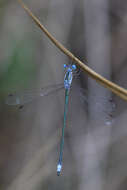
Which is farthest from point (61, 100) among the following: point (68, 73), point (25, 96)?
point (68, 73)

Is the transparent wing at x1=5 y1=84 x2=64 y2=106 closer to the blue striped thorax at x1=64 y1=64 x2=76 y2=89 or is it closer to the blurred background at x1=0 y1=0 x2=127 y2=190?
the blue striped thorax at x1=64 y1=64 x2=76 y2=89

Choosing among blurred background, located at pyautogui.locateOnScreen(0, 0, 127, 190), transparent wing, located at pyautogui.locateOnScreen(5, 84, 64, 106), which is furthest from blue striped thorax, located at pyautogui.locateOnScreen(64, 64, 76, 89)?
blurred background, located at pyautogui.locateOnScreen(0, 0, 127, 190)

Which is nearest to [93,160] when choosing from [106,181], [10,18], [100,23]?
[106,181]

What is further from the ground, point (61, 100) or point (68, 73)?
point (68, 73)

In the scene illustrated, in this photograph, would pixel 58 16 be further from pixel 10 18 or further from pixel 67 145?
pixel 67 145

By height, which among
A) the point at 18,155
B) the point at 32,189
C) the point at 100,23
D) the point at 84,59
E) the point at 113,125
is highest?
the point at 100,23

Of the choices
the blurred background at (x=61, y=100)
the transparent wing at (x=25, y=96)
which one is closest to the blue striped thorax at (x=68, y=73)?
the transparent wing at (x=25, y=96)

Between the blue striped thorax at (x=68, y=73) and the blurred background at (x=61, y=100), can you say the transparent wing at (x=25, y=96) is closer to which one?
the blue striped thorax at (x=68, y=73)

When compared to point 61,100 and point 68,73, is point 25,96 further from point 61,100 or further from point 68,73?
point 61,100
